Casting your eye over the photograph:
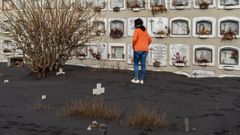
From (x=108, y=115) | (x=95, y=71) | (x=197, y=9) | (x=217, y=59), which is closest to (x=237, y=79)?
(x=217, y=59)

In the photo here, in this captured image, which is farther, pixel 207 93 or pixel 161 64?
pixel 161 64

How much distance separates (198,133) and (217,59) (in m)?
6.74

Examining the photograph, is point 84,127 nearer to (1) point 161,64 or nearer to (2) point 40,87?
(2) point 40,87

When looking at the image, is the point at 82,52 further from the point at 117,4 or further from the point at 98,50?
the point at 117,4

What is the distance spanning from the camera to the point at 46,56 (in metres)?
13.4

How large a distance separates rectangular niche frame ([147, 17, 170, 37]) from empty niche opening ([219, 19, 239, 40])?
1.62m

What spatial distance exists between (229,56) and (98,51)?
4.37m

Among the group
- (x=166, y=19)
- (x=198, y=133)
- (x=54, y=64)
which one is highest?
(x=166, y=19)

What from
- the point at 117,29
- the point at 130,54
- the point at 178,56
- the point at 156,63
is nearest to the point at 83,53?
the point at 117,29

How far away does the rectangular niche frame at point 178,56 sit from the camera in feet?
46.3

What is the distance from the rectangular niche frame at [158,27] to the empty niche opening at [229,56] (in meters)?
1.72

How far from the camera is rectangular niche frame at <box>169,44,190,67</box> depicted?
14109 mm

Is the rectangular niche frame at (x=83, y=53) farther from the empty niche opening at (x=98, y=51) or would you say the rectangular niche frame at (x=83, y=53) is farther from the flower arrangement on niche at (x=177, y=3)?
the flower arrangement on niche at (x=177, y=3)

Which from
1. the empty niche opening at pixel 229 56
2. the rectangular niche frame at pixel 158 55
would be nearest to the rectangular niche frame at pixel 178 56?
the rectangular niche frame at pixel 158 55
